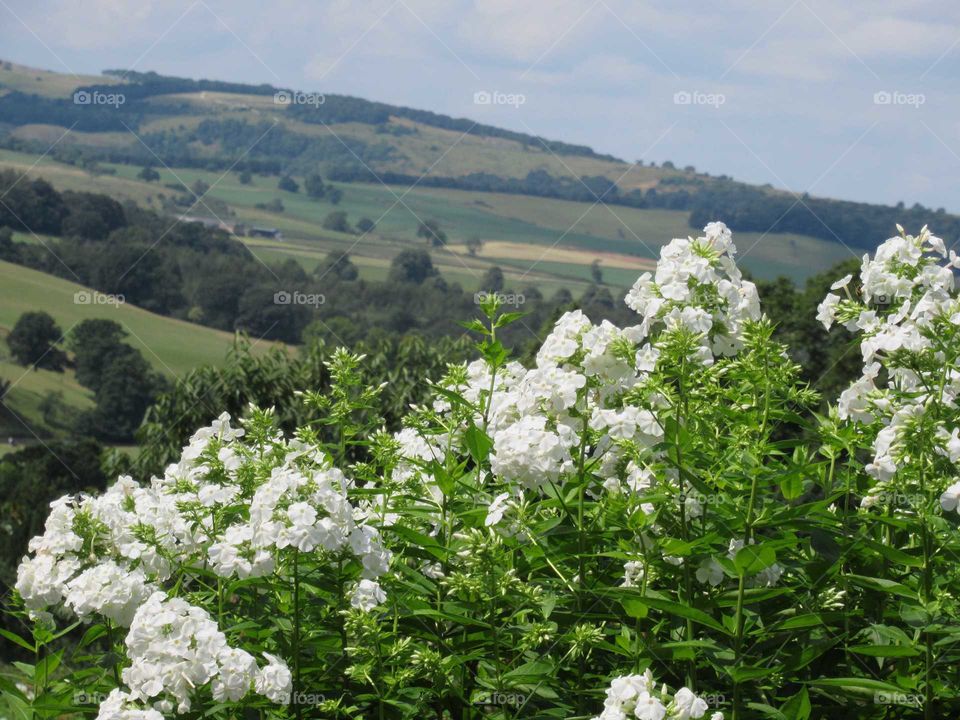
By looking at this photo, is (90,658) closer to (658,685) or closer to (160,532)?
(160,532)

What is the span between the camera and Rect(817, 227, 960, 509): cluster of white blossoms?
216cm

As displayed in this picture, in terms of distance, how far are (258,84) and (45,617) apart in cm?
7955

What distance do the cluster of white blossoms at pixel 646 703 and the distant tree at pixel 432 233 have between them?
53.8 m

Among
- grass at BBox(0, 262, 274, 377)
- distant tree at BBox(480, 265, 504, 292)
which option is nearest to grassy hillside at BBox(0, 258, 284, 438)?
grass at BBox(0, 262, 274, 377)

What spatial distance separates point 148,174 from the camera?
58719mm

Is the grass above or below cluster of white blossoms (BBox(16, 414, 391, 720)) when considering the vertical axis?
above

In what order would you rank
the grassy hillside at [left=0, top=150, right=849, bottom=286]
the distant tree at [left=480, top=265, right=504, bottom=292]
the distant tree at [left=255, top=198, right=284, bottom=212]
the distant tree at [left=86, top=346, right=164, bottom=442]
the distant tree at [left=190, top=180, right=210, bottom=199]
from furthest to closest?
the distant tree at [left=255, top=198, right=284, bottom=212]
the distant tree at [left=190, top=180, right=210, bottom=199]
the grassy hillside at [left=0, top=150, right=849, bottom=286]
the distant tree at [left=480, top=265, right=504, bottom=292]
the distant tree at [left=86, top=346, right=164, bottom=442]

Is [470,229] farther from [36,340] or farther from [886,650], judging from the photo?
[886,650]

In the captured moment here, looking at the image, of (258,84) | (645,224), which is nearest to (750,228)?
(645,224)

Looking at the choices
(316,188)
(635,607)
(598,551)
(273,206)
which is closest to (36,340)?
(273,206)

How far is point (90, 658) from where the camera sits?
8.20ft

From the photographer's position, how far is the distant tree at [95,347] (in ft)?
132

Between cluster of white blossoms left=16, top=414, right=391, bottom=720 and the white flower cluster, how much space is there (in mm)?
826

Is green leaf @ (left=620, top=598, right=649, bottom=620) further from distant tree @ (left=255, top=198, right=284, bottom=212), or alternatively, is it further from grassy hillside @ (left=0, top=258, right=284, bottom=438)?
distant tree @ (left=255, top=198, right=284, bottom=212)
